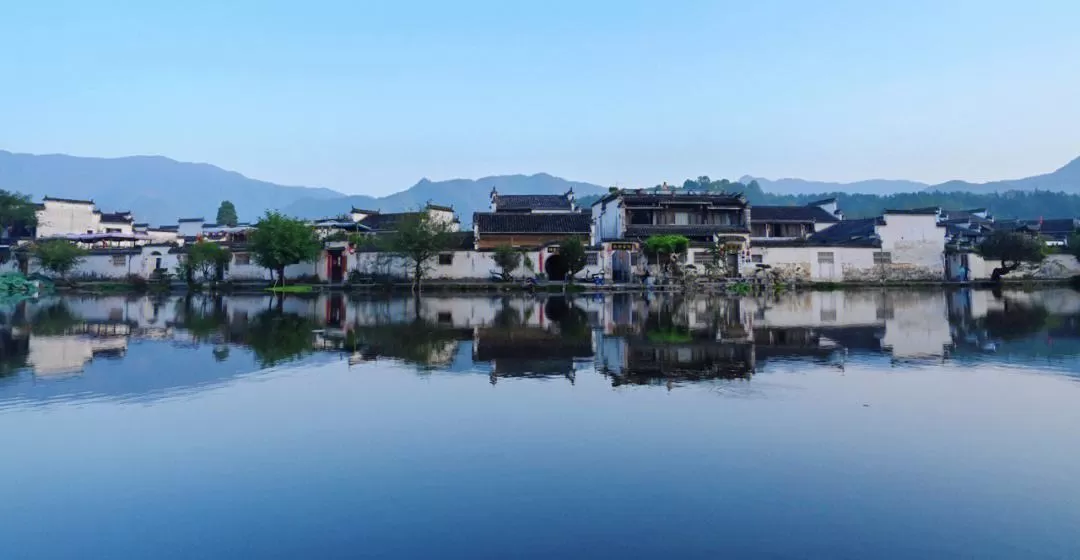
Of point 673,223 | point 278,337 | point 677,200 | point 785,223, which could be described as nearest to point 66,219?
point 673,223

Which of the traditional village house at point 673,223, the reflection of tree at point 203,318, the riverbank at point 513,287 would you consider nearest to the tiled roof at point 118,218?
the riverbank at point 513,287

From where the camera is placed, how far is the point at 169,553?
5.02 meters

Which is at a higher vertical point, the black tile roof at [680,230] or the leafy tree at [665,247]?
the black tile roof at [680,230]

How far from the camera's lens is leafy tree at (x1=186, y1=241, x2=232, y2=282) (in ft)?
149

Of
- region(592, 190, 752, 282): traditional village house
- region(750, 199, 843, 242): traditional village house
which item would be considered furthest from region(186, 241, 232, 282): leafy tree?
region(750, 199, 843, 242): traditional village house

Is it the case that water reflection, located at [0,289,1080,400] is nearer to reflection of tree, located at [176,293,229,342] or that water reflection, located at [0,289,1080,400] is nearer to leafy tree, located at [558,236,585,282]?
reflection of tree, located at [176,293,229,342]

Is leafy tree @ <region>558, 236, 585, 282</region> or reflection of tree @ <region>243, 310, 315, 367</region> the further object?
leafy tree @ <region>558, 236, 585, 282</region>

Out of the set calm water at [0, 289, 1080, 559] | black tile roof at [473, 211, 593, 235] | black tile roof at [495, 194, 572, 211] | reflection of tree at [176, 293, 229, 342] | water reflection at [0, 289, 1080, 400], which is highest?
black tile roof at [495, 194, 572, 211]

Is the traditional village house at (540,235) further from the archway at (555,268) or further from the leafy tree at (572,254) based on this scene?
the leafy tree at (572,254)

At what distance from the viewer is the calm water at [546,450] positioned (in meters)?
5.24

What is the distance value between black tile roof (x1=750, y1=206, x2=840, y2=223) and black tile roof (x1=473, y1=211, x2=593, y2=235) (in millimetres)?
14981

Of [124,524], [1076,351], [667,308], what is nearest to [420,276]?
[667,308]

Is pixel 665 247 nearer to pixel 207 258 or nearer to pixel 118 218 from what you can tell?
pixel 207 258

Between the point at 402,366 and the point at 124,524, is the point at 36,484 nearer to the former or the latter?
the point at 124,524
